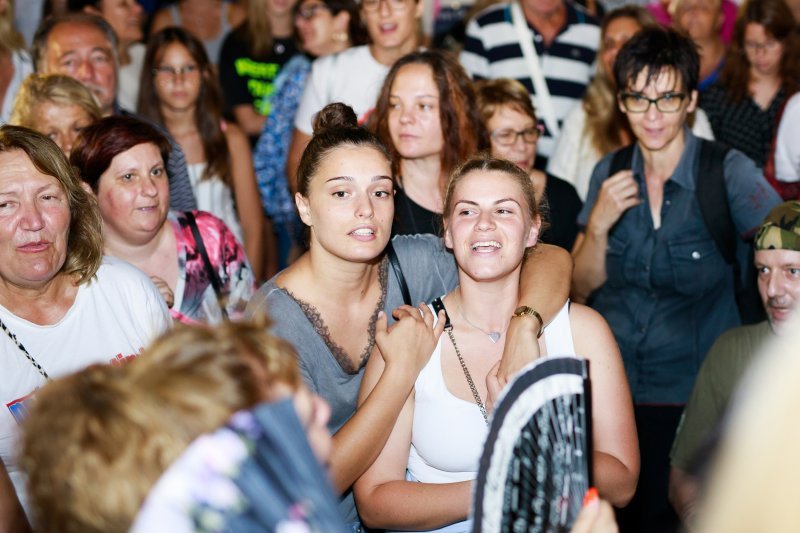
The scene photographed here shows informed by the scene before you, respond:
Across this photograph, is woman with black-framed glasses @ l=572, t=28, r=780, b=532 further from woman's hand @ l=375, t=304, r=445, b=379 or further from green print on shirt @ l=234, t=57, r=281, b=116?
green print on shirt @ l=234, t=57, r=281, b=116

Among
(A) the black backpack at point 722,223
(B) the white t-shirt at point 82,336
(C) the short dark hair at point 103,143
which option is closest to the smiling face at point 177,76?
(C) the short dark hair at point 103,143

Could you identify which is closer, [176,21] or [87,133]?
[87,133]

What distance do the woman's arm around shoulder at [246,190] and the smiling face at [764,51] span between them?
2.44 metres

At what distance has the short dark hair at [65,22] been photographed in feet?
14.2

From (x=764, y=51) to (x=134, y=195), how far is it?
303 centimetres

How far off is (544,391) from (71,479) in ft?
2.71

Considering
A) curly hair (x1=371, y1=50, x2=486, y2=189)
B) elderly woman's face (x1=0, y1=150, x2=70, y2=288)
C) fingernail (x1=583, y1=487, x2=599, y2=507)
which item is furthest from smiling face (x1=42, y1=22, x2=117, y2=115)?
fingernail (x1=583, y1=487, x2=599, y2=507)

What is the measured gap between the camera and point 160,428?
1386 mm

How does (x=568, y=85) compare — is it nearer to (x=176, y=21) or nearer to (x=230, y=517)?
(x=176, y=21)

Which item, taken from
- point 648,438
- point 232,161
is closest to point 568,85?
point 232,161

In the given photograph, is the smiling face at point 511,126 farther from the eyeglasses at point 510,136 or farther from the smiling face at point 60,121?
the smiling face at point 60,121

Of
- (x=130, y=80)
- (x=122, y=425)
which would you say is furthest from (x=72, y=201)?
(x=130, y=80)

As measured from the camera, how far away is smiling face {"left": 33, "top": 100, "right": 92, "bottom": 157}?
368cm

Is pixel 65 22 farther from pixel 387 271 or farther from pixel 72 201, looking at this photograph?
pixel 387 271
